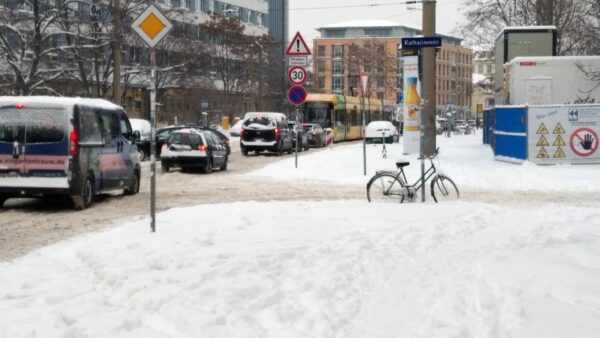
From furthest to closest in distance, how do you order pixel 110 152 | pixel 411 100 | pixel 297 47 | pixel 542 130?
pixel 411 100, pixel 542 130, pixel 297 47, pixel 110 152

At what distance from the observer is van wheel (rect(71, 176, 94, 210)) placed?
13.6 metres

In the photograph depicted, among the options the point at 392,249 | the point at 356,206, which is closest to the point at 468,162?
the point at 356,206

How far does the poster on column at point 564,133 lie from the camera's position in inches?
856

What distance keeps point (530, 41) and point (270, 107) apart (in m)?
47.6

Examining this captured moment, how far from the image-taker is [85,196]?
45.6 feet

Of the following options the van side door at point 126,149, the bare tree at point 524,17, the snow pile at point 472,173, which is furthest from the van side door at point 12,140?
the bare tree at point 524,17

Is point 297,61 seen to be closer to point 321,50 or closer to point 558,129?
point 558,129

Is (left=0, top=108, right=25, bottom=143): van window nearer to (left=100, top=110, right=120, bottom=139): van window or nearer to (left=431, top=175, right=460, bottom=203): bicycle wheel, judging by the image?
(left=100, top=110, right=120, bottom=139): van window

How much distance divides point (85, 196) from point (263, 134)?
803 inches

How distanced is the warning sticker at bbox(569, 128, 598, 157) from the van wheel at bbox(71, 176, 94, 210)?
1381 centimetres

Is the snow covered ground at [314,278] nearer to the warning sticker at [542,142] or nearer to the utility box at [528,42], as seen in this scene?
the warning sticker at [542,142]

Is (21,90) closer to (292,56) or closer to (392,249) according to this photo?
(292,56)

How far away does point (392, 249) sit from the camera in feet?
30.7

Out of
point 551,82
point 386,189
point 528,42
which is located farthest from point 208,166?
point 528,42
